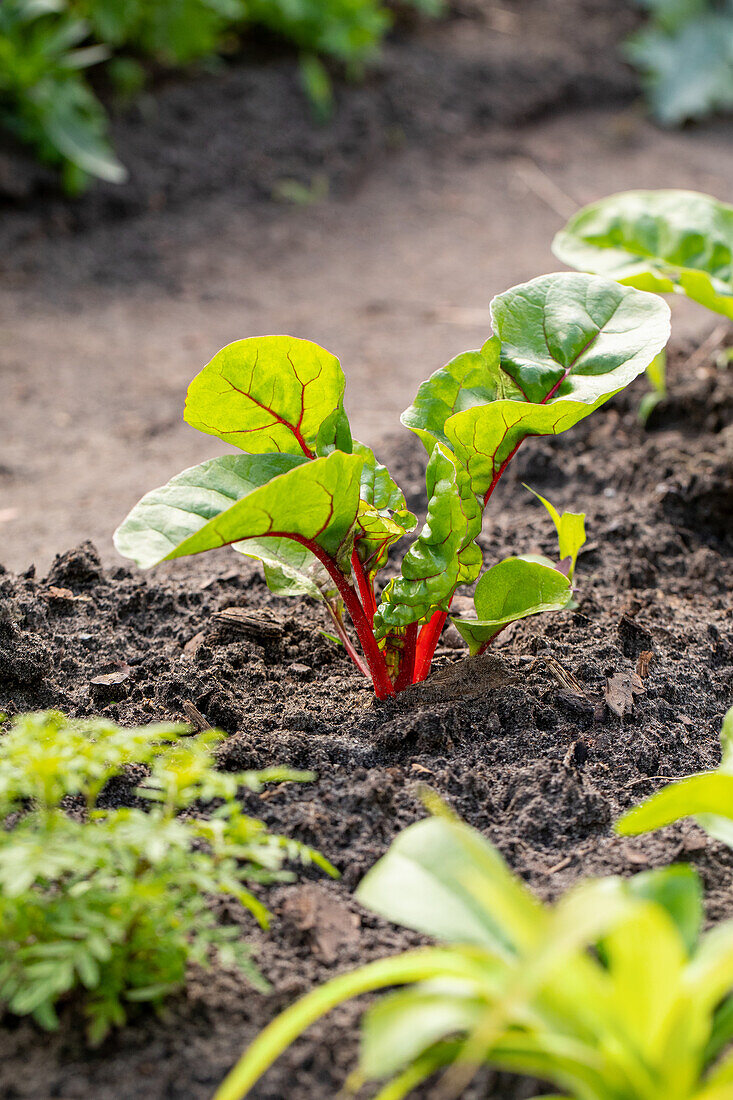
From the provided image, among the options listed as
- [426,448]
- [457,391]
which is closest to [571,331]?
[457,391]

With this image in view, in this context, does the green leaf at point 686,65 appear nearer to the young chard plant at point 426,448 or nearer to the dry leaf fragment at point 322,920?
the young chard plant at point 426,448

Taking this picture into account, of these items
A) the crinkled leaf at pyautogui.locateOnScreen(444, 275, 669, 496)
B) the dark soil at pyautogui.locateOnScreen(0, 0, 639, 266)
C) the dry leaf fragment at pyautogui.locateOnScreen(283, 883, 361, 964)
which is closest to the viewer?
the dry leaf fragment at pyautogui.locateOnScreen(283, 883, 361, 964)

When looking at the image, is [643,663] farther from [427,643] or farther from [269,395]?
[269,395]

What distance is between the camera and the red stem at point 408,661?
1.60m

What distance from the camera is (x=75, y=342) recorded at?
387cm

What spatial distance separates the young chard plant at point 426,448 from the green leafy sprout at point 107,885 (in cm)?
35

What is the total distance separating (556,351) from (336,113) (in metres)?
4.15

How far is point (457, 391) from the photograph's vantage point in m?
1.59

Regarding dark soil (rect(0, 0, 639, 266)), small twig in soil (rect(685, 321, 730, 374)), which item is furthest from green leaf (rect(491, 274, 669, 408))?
dark soil (rect(0, 0, 639, 266))

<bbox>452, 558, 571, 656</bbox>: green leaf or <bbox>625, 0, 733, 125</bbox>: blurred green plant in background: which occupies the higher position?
<bbox>625, 0, 733, 125</bbox>: blurred green plant in background

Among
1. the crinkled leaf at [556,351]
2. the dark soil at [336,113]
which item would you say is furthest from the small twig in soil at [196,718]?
the dark soil at [336,113]

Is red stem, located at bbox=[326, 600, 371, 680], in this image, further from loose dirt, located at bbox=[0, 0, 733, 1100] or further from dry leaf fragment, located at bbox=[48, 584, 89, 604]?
dry leaf fragment, located at bbox=[48, 584, 89, 604]

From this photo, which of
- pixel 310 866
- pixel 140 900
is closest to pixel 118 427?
pixel 310 866

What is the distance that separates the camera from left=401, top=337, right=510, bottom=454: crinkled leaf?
1.57m
